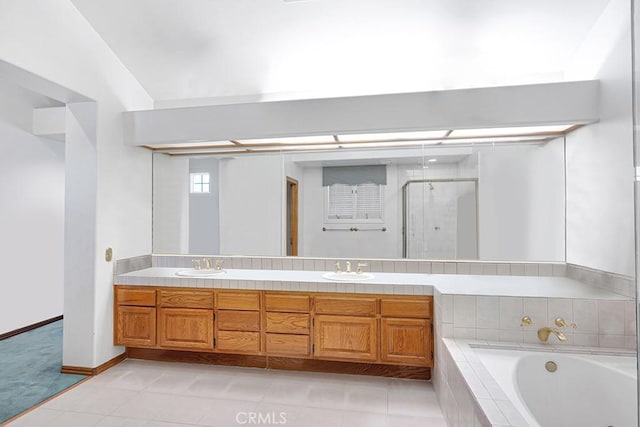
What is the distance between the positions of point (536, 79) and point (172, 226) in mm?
3498

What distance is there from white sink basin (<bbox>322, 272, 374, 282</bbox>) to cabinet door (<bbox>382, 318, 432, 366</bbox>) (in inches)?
14.8

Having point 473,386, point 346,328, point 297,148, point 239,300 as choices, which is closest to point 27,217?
point 239,300

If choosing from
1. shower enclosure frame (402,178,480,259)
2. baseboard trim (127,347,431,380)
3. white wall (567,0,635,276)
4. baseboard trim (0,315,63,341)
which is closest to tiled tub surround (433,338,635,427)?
baseboard trim (127,347,431,380)

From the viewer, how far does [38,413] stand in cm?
222

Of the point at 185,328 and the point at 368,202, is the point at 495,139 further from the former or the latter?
the point at 185,328

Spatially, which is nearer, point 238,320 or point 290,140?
point 238,320

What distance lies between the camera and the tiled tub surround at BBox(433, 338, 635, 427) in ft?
4.51

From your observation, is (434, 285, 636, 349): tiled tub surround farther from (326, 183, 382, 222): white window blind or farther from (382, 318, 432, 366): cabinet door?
(326, 183, 382, 222): white window blind

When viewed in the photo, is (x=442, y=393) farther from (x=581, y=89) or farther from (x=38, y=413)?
(x=38, y=413)

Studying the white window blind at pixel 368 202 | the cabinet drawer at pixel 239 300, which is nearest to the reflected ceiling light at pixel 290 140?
the white window blind at pixel 368 202

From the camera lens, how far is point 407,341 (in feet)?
8.45

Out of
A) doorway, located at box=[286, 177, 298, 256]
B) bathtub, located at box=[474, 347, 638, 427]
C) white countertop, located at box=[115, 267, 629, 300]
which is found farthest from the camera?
doorway, located at box=[286, 177, 298, 256]

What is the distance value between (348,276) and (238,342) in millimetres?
1027

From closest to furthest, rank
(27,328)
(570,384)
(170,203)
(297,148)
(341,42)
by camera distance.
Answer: (570,384) → (341,42) → (297,148) → (170,203) → (27,328)
